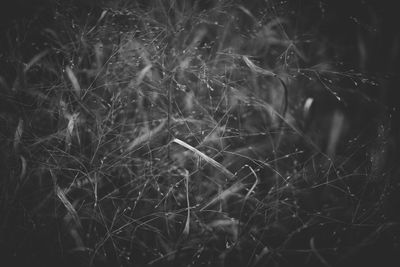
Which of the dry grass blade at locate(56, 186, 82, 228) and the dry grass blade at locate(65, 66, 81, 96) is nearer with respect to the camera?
the dry grass blade at locate(56, 186, 82, 228)

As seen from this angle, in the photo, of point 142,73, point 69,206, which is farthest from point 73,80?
point 69,206

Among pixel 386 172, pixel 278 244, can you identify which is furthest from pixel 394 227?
pixel 278 244

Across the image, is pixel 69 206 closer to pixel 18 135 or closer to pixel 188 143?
pixel 18 135

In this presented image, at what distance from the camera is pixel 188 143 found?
115 centimetres

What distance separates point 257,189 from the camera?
1.15 m

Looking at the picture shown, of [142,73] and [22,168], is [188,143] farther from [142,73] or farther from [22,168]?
[22,168]

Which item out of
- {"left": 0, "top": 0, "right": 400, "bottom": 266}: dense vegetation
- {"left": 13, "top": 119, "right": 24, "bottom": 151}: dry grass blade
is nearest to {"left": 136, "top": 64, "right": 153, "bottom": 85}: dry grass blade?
{"left": 0, "top": 0, "right": 400, "bottom": 266}: dense vegetation

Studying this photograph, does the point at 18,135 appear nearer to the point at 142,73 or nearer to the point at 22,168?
the point at 22,168

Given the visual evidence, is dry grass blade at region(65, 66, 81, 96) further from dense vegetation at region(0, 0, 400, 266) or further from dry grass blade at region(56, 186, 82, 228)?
dry grass blade at region(56, 186, 82, 228)

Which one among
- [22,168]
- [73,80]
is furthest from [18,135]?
[73,80]

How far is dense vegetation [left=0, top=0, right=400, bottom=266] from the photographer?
102 centimetres

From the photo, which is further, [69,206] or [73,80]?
[73,80]

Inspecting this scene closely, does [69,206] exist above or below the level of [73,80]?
below

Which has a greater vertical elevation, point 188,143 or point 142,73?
point 142,73
